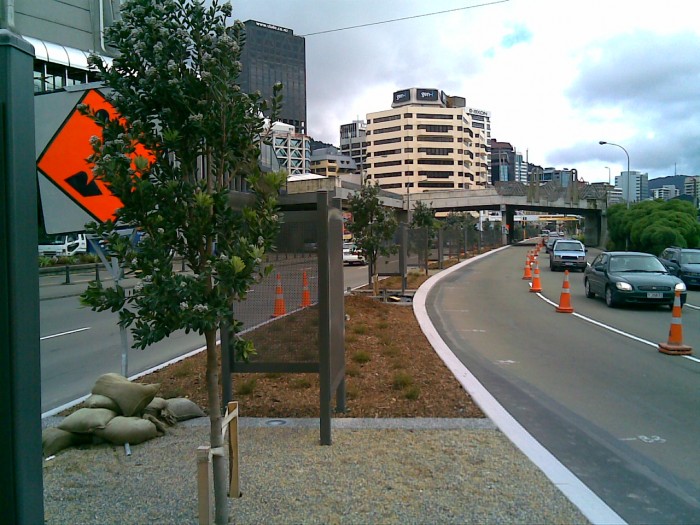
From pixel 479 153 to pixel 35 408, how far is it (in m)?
156

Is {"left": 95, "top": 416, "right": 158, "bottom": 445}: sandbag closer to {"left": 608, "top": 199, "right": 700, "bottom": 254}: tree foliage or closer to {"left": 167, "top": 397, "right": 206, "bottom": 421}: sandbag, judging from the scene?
{"left": 167, "top": 397, "right": 206, "bottom": 421}: sandbag

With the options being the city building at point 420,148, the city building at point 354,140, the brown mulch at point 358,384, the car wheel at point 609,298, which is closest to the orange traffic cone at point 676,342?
the brown mulch at point 358,384

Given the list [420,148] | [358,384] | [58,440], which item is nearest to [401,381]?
[358,384]

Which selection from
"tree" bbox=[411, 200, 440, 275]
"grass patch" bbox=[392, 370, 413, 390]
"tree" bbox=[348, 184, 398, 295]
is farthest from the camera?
"tree" bbox=[411, 200, 440, 275]

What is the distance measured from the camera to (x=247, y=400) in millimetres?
7168

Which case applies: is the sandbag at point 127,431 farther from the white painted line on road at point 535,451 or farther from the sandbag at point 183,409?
the white painted line on road at point 535,451

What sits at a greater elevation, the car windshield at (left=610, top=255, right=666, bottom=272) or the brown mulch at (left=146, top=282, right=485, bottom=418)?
the car windshield at (left=610, top=255, right=666, bottom=272)

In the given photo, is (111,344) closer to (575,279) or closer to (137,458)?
(137,458)

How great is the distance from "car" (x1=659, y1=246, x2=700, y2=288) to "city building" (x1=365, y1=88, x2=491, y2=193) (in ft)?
339

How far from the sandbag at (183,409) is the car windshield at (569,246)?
31338 millimetres

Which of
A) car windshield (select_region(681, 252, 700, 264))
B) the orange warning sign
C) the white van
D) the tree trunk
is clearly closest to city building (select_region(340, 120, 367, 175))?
the white van

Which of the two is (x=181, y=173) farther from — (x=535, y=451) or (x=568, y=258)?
(x=568, y=258)

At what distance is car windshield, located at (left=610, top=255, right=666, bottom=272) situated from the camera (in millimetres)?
17312

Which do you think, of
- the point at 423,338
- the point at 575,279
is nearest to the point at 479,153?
the point at 575,279
